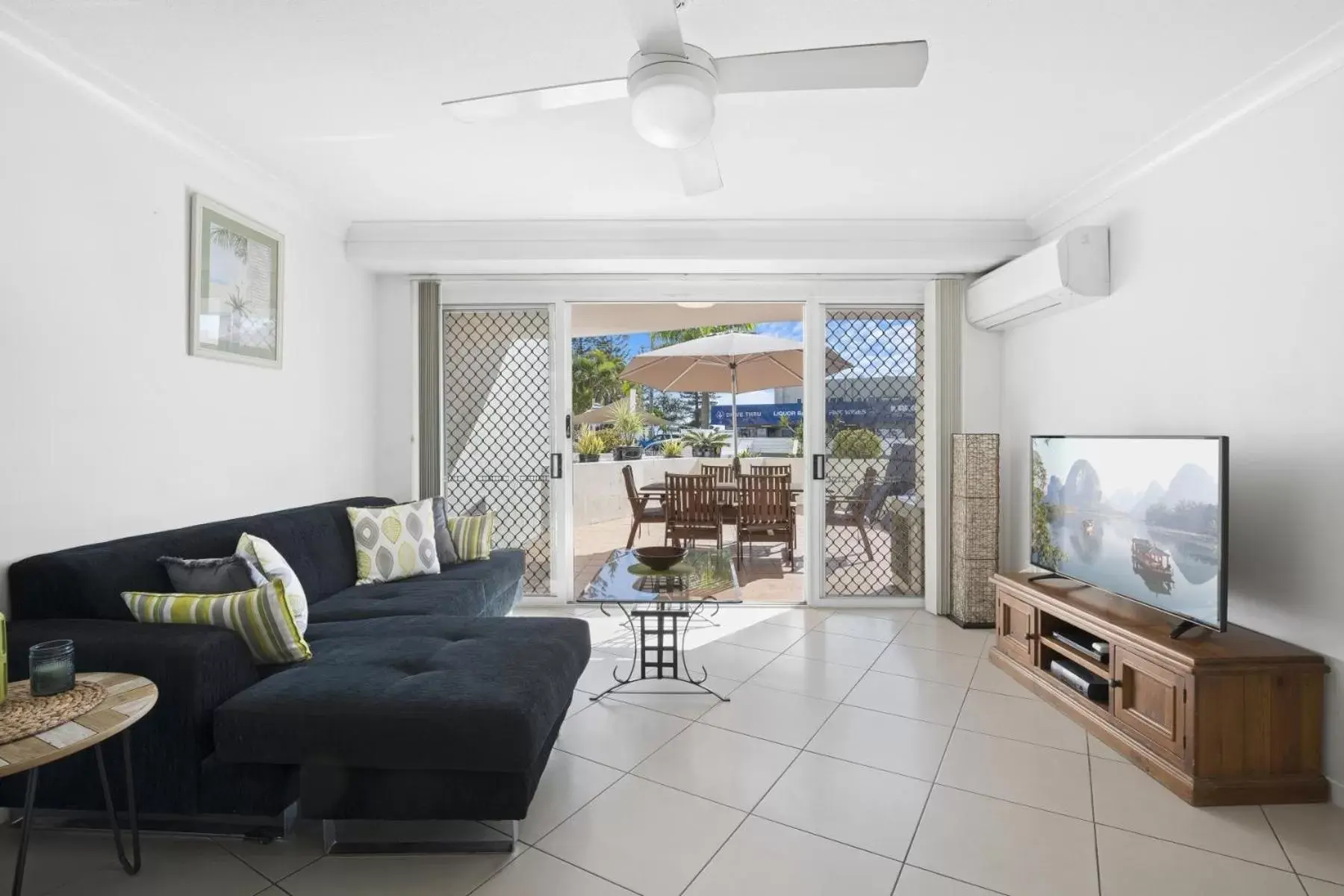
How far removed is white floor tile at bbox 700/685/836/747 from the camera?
8.86ft

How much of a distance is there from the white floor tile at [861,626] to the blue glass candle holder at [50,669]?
3.41 metres

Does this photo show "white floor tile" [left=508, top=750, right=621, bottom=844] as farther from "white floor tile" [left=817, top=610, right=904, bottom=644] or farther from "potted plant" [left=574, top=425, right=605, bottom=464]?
"potted plant" [left=574, top=425, right=605, bottom=464]

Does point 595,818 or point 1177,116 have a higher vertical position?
point 1177,116

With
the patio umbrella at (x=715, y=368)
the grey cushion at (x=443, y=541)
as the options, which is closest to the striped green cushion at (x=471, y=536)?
the grey cushion at (x=443, y=541)

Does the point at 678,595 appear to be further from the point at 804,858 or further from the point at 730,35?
the point at 730,35

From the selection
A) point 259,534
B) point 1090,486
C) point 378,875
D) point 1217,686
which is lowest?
point 378,875

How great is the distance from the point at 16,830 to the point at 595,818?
1.66m

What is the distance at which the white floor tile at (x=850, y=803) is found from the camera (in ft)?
6.63

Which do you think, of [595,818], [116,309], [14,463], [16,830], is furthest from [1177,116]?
[16,830]

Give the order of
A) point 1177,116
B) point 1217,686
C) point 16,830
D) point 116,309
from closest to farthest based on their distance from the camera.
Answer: point 16,830 → point 1217,686 → point 116,309 → point 1177,116

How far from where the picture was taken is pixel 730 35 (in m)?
2.12

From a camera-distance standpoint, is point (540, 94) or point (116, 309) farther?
point (116, 309)

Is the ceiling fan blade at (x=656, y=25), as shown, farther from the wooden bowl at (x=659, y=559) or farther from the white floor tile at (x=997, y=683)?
the white floor tile at (x=997, y=683)

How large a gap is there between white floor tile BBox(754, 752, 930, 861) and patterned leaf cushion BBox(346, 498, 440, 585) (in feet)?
6.85
